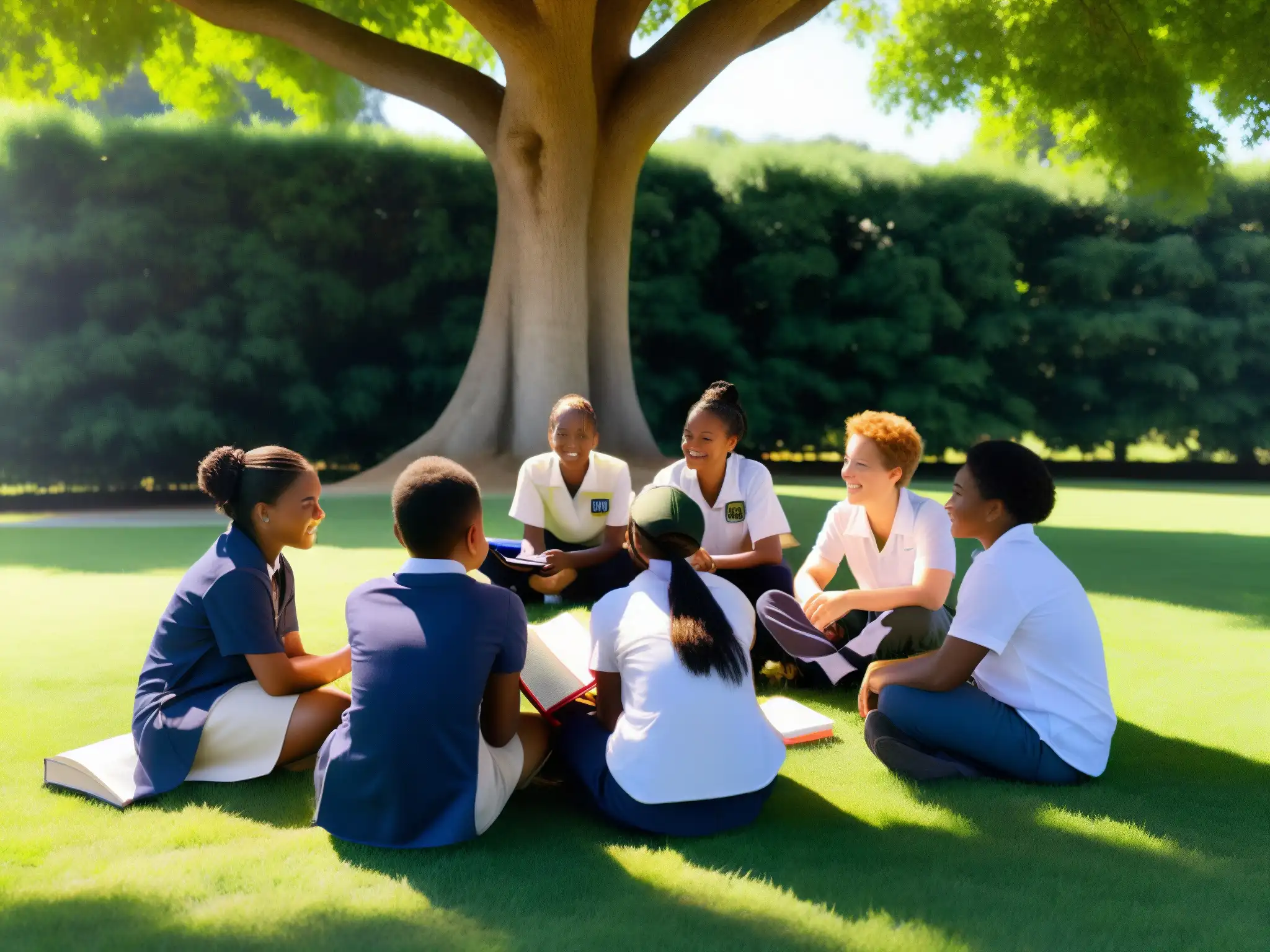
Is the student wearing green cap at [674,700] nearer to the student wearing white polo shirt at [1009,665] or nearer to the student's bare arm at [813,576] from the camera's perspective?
the student wearing white polo shirt at [1009,665]

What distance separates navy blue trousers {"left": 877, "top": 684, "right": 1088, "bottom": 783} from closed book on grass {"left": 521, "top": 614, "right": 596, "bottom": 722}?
0.97m

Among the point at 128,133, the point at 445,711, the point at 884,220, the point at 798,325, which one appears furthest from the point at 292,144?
the point at 445,711

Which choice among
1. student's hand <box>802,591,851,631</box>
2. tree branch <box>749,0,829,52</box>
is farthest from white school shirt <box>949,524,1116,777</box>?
tree branch <box>749,0,829,52</box>

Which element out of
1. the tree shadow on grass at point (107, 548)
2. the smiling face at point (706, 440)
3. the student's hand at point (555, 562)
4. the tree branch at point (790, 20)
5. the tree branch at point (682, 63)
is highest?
the tree branch at point (790, 20)

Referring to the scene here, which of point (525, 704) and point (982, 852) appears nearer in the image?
point (982, 852)

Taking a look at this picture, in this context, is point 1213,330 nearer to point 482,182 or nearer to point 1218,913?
point 482,182

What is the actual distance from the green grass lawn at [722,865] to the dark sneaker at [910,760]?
0.05 m

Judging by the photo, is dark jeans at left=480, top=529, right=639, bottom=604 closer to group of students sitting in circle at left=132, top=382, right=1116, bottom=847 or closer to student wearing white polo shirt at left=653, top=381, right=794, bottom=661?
student wearing white polo shirt at left=653, top=381, right=794, bottom=661

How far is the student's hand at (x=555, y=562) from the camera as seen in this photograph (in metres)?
5.15

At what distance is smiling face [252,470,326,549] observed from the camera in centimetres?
296

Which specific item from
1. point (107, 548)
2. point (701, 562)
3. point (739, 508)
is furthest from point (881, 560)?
point (107, 548)

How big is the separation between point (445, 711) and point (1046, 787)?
175cm

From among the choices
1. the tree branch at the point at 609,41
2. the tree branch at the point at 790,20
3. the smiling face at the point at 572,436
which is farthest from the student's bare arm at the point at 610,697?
the tree branch at the point at 790,20

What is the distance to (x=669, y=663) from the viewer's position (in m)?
2.62
